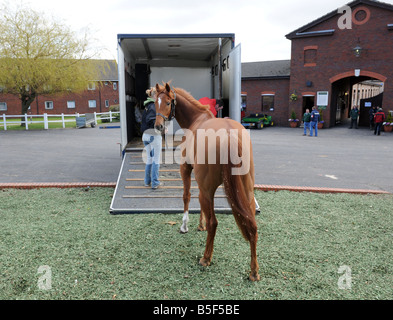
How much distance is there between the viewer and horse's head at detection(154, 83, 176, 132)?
4293 millimetres

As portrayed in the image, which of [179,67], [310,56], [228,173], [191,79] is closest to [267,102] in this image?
[310,56]

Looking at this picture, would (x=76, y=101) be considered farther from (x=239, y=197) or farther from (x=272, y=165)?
(x=239, y=197)

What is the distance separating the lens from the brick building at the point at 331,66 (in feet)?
69.6

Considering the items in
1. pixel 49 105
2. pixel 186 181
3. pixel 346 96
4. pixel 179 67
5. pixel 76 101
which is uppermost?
pixel 76 101

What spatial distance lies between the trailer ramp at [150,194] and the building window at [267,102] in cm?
2134

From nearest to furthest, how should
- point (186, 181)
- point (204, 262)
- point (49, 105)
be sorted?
point (204, 262) → point (186, 181) → point (49, 105)

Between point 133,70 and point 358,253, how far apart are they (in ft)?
30.9

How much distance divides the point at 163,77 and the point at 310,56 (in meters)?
15.5

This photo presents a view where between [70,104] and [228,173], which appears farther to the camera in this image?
[70,104]

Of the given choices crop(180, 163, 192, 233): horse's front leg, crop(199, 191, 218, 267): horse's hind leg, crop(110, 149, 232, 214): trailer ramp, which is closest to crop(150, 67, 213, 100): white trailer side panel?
crop(110, 149, 232, 214): trailer ramp

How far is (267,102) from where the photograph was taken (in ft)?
90.4

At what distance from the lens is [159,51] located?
10547 millimetres

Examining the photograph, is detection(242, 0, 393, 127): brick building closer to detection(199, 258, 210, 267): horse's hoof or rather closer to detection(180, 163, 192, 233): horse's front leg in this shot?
detection(180, 163, 192, 233): horse's front leg

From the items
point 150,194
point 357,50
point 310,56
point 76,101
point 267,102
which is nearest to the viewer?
point 150,194
